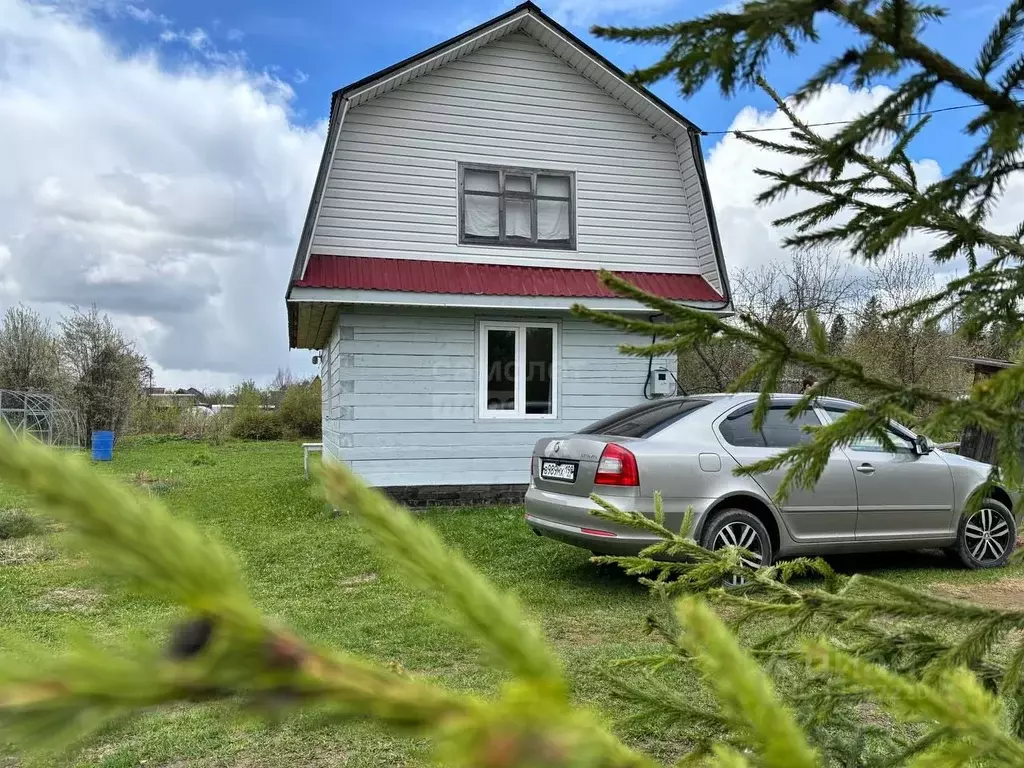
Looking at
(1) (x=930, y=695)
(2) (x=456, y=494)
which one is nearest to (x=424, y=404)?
(2) (x=456, y=494)

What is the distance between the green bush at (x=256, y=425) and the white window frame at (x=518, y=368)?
19.8m

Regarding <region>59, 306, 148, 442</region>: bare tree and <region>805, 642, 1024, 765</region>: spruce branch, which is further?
<region>59, 306, 148, 442</region>: bare tree

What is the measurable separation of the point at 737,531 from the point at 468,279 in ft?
19.2

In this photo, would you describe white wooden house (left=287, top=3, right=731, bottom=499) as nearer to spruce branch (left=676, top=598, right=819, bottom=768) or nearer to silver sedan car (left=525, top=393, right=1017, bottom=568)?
silver sedan car (left=525, top=393, right=1017, bottom=568)

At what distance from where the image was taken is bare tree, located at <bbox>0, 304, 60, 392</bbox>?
24.5 m

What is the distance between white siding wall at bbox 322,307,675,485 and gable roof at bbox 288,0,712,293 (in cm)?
156

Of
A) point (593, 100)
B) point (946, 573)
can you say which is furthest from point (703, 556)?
point (593, 100)

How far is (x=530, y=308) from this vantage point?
10570mm

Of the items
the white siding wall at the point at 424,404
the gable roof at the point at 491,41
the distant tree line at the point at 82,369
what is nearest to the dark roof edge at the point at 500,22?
the gable roof at the point at 491,41

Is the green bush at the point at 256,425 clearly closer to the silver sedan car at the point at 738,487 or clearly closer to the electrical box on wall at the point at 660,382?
the electrical box on wall at the point at 660,382

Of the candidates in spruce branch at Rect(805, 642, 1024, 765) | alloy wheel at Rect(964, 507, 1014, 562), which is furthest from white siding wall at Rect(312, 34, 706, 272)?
spruce branch at Rect(805, 642, 1024, 765)

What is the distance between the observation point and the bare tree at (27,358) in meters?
24.5

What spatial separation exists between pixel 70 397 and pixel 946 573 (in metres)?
25.6

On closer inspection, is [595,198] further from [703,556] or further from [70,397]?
[70,397]
